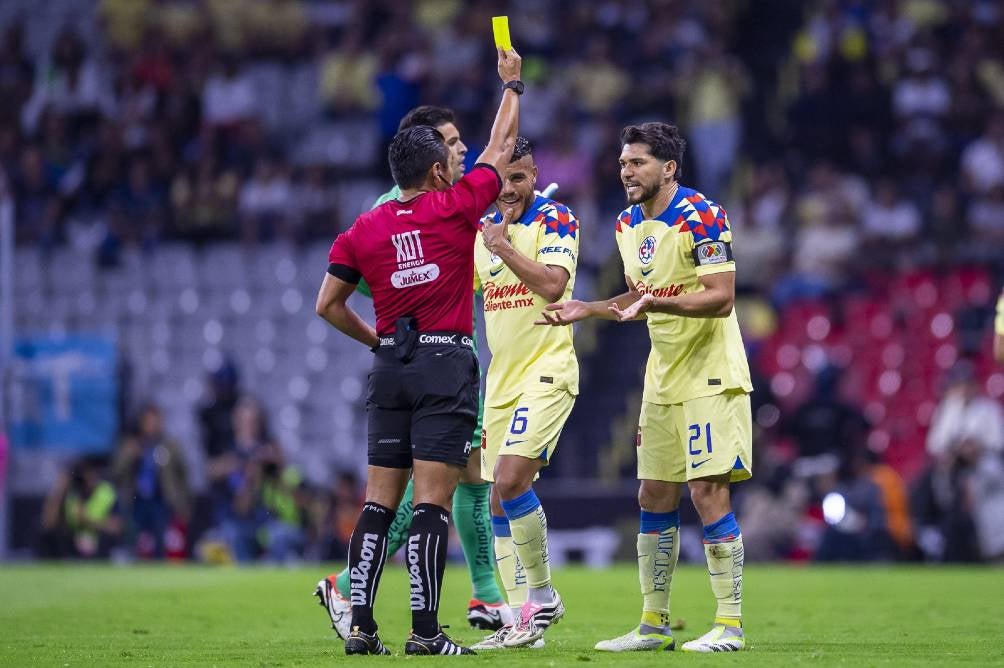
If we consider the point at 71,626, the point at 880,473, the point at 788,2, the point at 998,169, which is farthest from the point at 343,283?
the point at 788,2

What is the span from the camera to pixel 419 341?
7648 millimetres

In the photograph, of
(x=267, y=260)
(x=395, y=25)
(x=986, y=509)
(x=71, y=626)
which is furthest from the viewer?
(x=395, y=25)

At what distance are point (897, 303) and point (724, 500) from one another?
1277 cm

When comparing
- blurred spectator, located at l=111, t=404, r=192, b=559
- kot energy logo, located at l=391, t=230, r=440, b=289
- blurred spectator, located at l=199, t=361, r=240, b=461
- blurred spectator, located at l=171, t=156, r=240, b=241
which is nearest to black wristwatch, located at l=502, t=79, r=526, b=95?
kot energy logo, located at l=391, t=230, r=440, b=289

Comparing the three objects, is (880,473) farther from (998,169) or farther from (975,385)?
(998,169)

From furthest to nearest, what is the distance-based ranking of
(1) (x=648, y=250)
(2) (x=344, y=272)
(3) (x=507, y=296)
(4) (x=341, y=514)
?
(4) (x=341, y=514)
(3) (x=507, y=296)
(1) (x=648, y=250)
(2) (x=344, y=272)

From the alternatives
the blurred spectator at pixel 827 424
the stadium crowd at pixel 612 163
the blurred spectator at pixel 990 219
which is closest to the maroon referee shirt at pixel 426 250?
the stadium crowd at pixel 612 163

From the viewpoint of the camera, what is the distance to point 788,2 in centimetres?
2623

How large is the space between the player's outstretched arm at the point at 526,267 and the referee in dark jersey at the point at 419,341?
0.21 metres

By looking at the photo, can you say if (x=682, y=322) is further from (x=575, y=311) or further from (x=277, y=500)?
(x=277, y=500)

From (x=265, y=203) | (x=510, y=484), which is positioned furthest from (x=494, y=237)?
(x=265, y=203)

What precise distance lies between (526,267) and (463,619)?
3274mm

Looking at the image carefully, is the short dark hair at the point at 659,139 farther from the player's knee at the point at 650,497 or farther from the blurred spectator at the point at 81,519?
the blurred spectator at the point at 81,519

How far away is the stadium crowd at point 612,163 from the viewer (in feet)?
59.2
